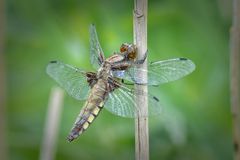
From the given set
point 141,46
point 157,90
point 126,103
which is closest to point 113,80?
point 126,103

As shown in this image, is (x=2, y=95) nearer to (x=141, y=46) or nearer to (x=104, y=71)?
(x=104, y=71)

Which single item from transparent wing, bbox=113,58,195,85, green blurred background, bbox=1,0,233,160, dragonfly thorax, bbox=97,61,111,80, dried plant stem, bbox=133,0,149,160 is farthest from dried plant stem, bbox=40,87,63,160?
dried plant stem, bbox=133,0,149,160

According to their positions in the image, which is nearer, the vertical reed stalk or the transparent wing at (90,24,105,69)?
the transparent wing at (90,24,105,69)

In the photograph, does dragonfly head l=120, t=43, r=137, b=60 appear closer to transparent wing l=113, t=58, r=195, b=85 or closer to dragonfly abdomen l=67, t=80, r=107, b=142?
transparent wing l=113, t=58, r=195, b=85

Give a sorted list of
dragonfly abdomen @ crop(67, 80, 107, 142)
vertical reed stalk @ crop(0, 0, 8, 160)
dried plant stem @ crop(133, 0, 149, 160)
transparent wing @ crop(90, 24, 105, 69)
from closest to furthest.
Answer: dried plant stem @ crop(133, 0, 149, 160)
dragonfly abdomen @ crop(67, 80, 107, 142)
transparent wing @ crop(90, 24, 105, 69)
vertical reed stalk @ crop(0, 0, 8, 160)

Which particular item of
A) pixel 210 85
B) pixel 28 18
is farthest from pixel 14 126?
pixel 210 85
